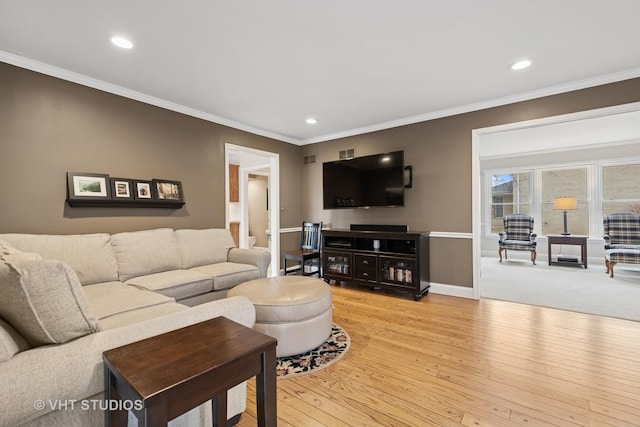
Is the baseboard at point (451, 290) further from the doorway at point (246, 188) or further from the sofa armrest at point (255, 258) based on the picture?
the doorway at point (246, 188)

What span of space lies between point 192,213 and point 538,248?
749 cm

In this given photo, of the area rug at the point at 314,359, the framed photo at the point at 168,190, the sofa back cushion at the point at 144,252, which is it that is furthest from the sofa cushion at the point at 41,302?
the framed photo at the point at 168,190

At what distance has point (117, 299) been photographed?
2021mm

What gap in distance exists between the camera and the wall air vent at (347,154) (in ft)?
15.5

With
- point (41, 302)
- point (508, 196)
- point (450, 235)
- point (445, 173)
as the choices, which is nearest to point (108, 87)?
point (41, 302)

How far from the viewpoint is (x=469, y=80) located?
2955 millimetres

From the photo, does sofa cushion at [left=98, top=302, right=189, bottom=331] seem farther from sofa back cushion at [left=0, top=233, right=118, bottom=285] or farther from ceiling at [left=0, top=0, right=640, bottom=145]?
ceiling at [left=0, top=0, right=640, bottom=145]

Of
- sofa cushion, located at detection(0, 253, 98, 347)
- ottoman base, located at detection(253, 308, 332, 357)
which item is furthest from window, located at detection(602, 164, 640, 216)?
sofa cushion, located at detection(0, 253, 98, 347)

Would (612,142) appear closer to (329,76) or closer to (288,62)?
(329,76)

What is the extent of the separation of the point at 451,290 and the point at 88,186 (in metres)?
4.39

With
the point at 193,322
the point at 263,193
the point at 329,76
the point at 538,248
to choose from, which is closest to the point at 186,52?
the point at 329,76

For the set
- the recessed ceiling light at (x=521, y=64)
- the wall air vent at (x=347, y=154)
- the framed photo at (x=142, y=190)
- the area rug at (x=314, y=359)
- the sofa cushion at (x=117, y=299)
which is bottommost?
the area rug at (x=314, y=359)

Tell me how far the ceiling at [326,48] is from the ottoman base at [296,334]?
2238 millimetres

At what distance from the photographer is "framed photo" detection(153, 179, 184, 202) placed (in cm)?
335
